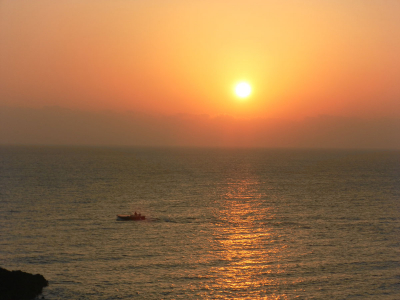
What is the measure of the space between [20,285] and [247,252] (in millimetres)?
31452

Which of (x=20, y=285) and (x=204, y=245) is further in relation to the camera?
(x=204, y=245)

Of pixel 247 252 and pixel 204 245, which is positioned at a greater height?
pixel 204 245

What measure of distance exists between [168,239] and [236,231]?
13.8 metres

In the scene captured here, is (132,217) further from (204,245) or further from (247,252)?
(247,252)

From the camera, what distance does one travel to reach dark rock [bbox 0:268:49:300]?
44.6 meters

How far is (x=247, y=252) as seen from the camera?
6125 centimetres

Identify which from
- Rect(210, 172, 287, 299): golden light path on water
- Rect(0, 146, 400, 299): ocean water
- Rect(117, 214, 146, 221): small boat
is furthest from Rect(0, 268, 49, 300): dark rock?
Rect(117, 214, 146, 221): small boat

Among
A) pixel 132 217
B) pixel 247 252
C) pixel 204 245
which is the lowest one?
pixel 247 252

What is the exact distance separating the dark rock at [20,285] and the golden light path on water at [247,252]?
792 inches

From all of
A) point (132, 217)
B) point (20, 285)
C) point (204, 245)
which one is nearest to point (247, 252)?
point (204, 245)

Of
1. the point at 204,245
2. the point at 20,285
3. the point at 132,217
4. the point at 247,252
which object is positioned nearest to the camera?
the point at 20,285

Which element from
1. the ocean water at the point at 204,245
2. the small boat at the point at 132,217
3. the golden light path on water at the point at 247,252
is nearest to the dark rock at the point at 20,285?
the ocean water at the point at 204,245

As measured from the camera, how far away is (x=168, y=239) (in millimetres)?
67750

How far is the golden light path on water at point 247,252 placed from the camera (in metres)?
48.5
